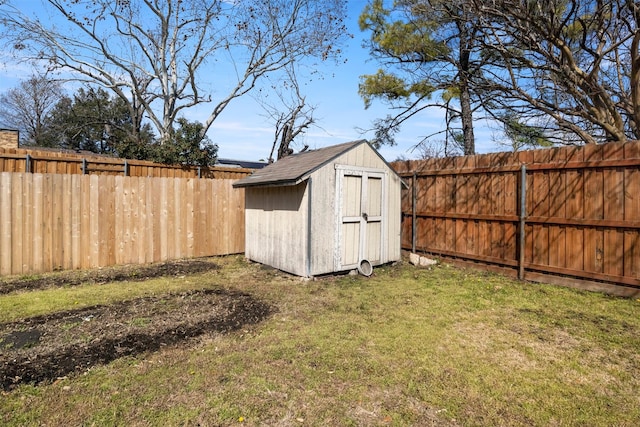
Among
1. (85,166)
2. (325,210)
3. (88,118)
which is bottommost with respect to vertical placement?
(325,210)

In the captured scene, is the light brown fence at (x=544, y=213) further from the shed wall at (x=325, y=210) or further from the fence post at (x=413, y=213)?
the shed wall at (x=325, y=210)

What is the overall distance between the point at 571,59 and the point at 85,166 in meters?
9.79

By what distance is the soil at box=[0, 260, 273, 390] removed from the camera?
9.46 feet

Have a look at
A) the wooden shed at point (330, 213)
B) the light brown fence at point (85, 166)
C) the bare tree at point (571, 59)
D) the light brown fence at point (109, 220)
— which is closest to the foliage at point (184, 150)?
the light brown fence at point (85, 166)

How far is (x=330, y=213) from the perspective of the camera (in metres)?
6.11

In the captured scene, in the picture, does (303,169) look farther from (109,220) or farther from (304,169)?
(109,220)

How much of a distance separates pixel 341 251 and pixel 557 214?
3515 millimetres

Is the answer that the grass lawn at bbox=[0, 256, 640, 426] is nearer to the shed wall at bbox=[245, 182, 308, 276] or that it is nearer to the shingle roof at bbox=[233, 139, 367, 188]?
the shed wall at bbox=[245, 182, 308, 276]

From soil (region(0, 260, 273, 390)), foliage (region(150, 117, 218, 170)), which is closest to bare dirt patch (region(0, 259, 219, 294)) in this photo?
soil (region(0, 260, 273, 390))

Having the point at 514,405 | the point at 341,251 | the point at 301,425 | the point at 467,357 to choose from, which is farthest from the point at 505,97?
the point at 301,425

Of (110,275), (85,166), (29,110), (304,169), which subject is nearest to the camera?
(304,169)

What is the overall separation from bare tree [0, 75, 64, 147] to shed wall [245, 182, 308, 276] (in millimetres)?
26021

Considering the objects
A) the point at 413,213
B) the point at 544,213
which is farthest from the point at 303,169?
the point at 544,213

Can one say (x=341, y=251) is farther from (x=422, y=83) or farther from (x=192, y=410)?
(x=422, y=83)
